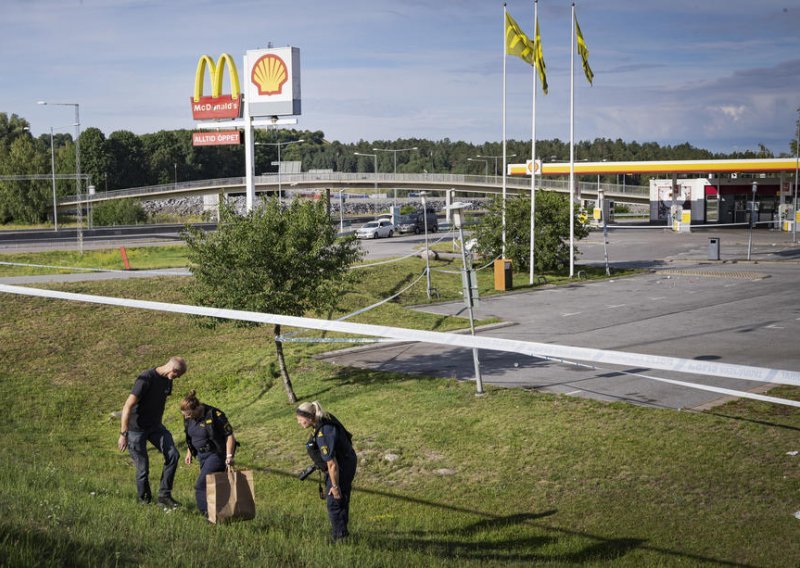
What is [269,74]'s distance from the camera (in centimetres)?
3059

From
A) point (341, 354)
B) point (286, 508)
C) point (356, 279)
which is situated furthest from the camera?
point (341, 354)

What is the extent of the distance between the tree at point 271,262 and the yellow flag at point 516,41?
57.5ft

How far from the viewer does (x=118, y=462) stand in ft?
47.2

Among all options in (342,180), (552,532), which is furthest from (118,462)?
(342,180)

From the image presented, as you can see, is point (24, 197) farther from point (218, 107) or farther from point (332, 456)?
point (332, 456)

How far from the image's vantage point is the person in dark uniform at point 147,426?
9.30 m

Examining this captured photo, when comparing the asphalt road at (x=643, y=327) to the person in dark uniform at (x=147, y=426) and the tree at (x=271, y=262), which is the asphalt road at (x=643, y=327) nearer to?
the tree at (x=271, y=262)

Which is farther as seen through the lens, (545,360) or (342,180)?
(342,180)

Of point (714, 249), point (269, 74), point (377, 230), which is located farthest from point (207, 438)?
point (377, 230)

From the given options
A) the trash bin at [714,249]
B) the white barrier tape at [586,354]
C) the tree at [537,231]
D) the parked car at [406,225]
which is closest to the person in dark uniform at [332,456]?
the white barrier tape at [586,354]

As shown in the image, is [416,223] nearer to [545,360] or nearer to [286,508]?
[545,360]

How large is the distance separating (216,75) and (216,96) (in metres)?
0.81

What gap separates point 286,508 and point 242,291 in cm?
797

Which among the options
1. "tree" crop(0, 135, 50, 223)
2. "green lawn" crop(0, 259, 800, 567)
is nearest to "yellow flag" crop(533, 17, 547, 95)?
"green lawn" crop(0, 259, 800, 567)
